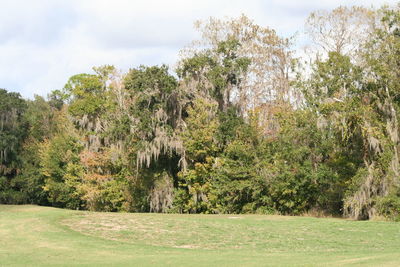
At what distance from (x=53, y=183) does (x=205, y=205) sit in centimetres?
2060

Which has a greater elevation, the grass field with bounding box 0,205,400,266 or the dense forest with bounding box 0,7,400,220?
the dense forest with bounding box 0,7,400,220

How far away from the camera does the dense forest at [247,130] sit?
3009 cm

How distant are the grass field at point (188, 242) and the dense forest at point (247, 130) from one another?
631 centimetres

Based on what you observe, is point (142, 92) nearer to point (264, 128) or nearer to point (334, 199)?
point (264, 128)

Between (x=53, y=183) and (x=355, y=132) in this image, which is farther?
(x=53, y=183)

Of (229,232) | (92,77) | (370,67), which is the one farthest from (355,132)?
(92,77)

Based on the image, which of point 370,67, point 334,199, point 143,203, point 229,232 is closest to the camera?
point 229,232

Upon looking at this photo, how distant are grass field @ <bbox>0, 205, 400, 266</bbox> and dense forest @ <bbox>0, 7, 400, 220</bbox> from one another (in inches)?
248

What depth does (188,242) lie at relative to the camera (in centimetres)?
2125

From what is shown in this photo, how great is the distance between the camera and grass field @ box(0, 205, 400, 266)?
50.7ft

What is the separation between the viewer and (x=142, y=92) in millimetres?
38094

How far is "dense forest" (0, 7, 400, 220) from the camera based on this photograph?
98.7 ft

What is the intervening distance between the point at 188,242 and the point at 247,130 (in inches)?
707

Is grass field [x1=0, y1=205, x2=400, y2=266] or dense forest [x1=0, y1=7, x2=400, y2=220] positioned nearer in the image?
grass field [x1=0, y1=205, x2=400, y2=266]
